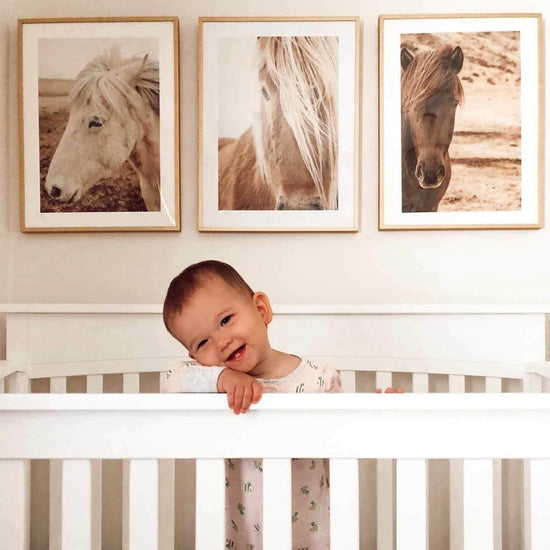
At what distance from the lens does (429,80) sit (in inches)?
70.2

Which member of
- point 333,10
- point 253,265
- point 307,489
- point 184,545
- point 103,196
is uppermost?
point 333,10

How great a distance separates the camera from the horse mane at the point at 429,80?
178cm

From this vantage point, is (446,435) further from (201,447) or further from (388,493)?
(388,493)

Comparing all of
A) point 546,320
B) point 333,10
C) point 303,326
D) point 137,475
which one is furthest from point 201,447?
point 333,10

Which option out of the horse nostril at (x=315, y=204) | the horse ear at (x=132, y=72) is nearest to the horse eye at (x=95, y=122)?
the horse ear at (x=132, y=72)

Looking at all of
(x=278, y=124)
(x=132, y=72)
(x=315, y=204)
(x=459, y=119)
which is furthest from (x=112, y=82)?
(x=459, y=119)

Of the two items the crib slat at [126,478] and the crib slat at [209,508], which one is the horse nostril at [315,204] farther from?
the crib slat at [209,508]

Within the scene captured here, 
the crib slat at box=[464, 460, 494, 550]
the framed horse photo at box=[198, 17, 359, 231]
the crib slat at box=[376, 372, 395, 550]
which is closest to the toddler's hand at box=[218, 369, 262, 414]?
the crib slat at box=[464, 460, 494, 550]

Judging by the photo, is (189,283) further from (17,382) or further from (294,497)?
(17,382)

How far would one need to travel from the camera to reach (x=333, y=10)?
5.88ft

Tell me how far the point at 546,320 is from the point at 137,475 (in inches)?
50.0

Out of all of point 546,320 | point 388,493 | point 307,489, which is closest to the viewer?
point 307,489

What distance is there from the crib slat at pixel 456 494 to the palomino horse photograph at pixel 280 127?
54cm

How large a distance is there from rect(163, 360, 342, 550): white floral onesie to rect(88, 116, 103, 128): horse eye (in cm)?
100
